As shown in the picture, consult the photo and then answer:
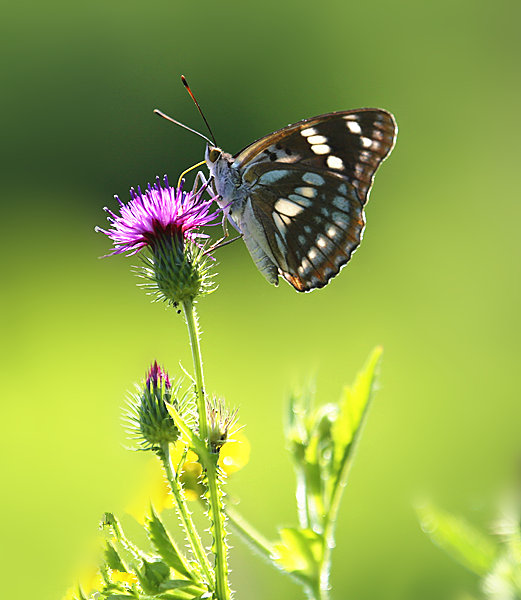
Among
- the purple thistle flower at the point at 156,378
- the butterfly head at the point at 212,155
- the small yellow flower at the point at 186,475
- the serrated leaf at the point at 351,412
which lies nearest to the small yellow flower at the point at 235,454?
the small yellow flower at the point at 186,475

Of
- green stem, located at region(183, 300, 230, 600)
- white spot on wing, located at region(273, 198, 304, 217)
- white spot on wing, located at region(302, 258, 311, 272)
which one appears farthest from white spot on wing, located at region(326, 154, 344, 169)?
green stem, located at region(183, 300, 230, 600)

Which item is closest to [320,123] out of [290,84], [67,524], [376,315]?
[67,524]

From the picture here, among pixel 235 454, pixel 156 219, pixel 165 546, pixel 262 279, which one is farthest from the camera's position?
pixel 262 279

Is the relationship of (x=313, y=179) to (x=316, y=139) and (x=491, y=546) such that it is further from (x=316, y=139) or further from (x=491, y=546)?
(x=491, y=546)

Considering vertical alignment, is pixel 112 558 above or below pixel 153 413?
below

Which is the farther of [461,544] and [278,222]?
[278,222]

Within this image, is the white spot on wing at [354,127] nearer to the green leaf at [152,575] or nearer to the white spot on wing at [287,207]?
the white spot on wing at [287,207]

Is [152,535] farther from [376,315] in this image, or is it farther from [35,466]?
[376,315]

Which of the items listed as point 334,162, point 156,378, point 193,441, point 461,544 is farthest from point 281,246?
point 461,544
